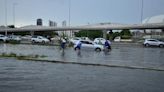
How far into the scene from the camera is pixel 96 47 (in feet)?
156

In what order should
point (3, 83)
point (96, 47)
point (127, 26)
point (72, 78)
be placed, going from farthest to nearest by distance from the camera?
point (127, 26)
point (96, 47)
point (72, 78)
point (3, 83)

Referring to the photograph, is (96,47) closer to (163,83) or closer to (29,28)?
(163,83)

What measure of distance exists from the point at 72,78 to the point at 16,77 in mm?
2460

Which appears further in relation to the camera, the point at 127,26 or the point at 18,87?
the point at 127,26

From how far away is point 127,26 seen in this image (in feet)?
387

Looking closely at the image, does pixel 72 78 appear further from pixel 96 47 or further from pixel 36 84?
pixel 96 47

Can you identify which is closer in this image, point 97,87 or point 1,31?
point 97,87

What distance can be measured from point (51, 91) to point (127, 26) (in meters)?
108

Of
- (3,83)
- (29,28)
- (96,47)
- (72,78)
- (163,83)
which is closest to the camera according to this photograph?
(3,83)

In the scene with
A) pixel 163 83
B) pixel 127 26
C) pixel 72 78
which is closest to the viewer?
pixel 163 83

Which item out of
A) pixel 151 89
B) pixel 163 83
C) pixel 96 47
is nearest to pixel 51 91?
pixel 151 89

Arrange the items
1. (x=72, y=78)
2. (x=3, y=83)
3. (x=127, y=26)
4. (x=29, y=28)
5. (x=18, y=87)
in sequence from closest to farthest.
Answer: (x=18, y=87), (x=3, y=83), (x=72, y=78), (x=127, y=26), (x=29, y=28)

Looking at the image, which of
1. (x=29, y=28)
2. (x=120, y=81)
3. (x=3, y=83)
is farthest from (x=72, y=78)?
(x=29, y=28)

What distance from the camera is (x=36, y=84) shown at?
42.9 ft
